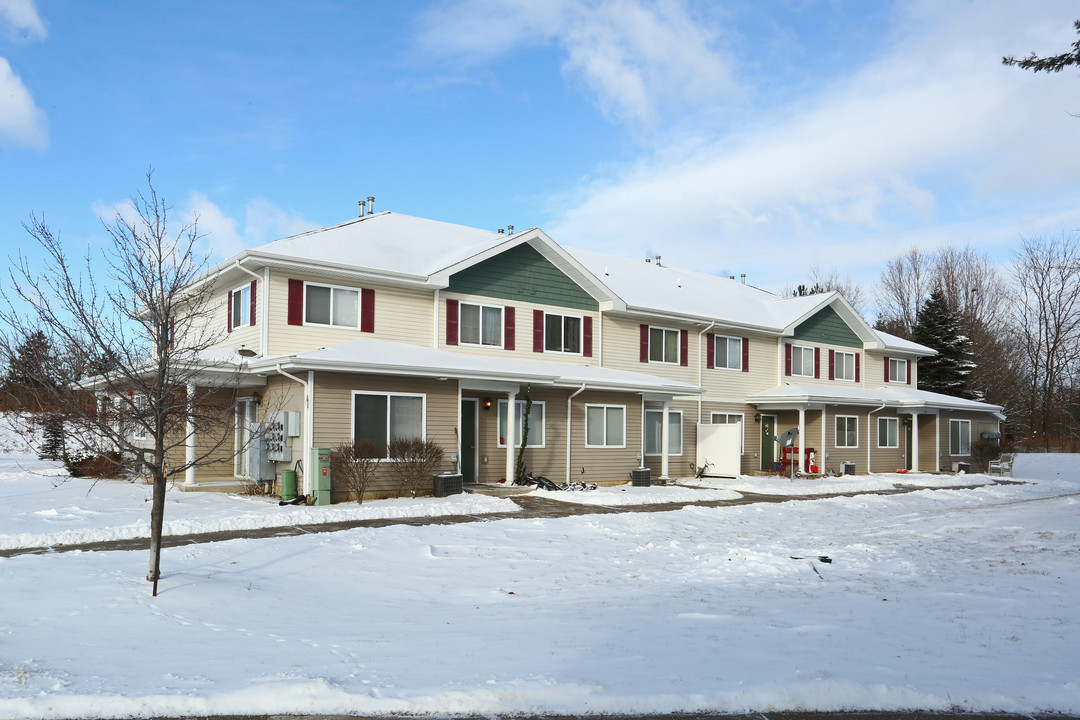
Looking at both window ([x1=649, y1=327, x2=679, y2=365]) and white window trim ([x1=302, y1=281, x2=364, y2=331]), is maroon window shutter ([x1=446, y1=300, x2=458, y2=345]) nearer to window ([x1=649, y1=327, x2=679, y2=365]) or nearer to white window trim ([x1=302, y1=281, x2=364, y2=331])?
white window trim ([x1=302, y1=281, x2=364, y2=331])

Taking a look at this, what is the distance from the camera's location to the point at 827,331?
3134cm

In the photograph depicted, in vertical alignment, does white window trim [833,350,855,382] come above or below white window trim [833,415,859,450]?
above

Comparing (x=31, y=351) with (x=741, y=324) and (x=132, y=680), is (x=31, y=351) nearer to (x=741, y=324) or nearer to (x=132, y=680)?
(x=132, y=680)

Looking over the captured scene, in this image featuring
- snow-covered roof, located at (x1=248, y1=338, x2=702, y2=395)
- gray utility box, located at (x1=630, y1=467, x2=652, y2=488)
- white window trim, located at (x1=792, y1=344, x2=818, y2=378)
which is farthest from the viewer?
white window trim, located at (x1=792, y1=344, x2=818, y2=378)

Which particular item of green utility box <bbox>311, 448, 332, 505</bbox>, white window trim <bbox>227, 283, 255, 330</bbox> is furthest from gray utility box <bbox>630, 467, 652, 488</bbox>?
white window trim <bbox>227, 283, 255, 330</bbox>

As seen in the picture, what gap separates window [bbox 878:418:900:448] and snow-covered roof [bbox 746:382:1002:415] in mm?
1004

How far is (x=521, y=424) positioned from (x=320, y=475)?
6046 millimetres

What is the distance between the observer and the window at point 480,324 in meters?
20.5

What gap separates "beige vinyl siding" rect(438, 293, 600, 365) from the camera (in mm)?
19953

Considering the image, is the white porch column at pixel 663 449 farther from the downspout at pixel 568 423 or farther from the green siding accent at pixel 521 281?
the green siding accent at pixel 521 281

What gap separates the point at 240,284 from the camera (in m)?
18.9

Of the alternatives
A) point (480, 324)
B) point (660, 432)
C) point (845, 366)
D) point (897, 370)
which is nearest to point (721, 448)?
point (660, 432)

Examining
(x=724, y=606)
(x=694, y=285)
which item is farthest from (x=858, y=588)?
(x=694, y=285)

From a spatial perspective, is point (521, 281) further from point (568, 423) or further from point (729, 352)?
point (729, 352)
